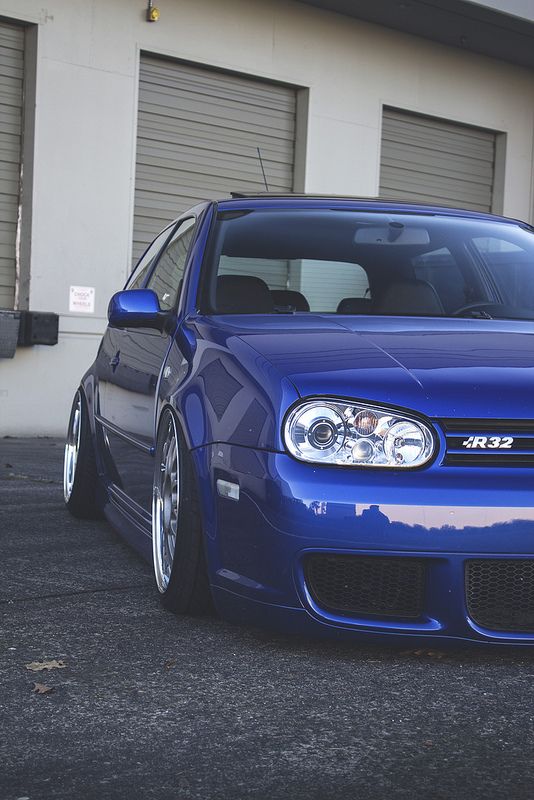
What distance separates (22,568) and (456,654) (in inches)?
76.8

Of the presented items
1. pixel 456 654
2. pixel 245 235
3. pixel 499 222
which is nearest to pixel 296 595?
pixel 456 654

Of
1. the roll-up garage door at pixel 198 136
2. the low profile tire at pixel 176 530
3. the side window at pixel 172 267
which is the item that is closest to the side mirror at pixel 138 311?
the side window at pixel 172 267

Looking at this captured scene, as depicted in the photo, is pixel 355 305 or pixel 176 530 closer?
pixel 176 530

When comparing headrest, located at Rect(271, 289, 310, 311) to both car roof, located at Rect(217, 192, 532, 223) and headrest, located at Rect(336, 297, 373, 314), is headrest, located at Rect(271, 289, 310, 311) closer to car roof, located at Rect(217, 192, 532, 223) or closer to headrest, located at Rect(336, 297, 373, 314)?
headrest, located at Rect(336, 297, 373, 314)

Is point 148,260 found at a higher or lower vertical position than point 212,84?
lower

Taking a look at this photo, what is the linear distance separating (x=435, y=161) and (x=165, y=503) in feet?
40.3

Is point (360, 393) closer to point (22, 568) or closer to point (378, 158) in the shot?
point (22, 568)

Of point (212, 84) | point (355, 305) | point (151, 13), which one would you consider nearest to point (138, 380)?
point (355, 305)

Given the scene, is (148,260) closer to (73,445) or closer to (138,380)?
(73,445)

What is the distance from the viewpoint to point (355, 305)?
4574 millimetres

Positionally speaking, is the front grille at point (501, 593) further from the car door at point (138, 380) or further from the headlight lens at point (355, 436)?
the car door at point (138, 380)

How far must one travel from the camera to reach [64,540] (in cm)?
557

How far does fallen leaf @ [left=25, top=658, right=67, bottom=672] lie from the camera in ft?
11.2

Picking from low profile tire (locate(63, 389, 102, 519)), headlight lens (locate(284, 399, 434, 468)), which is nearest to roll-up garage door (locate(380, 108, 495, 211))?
low profile tire (locate(63, 389, 102, 519))
